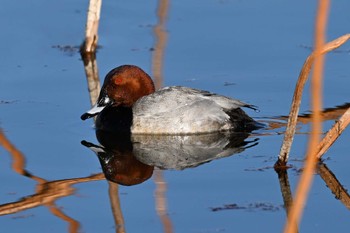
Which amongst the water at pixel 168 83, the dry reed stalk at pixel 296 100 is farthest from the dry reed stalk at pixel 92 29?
the dry reed stalk at pixel 296 100

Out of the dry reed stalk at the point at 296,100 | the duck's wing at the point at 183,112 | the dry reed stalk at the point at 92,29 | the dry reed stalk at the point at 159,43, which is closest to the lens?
the dry reed stalk at the point at 296,100

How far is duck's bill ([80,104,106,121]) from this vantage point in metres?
7.48

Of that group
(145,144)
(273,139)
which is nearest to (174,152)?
(145,144)

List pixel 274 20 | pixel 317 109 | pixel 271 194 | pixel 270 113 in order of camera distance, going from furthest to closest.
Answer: pixel 274 20
pixel 270 113
pixel 271 194
pixel 317 109

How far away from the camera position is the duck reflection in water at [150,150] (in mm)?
6527

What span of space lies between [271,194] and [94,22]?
13.6ft

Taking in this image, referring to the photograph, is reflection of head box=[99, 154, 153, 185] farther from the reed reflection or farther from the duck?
the duck

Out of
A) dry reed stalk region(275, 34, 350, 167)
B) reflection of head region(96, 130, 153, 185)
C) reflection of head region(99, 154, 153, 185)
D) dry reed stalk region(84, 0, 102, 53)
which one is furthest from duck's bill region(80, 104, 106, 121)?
dry reed stalk region(275, 34, 350, 167)

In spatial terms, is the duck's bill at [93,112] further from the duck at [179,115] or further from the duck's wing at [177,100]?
the duck's wing at [177,100]

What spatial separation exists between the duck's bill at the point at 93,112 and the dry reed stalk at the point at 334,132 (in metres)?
2.23

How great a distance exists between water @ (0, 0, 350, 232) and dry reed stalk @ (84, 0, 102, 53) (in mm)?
114

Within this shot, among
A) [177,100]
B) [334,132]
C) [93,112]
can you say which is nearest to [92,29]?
[93,112]

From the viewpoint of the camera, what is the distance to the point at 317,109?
2.98 metres

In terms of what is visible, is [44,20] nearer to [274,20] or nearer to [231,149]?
[274,20]
